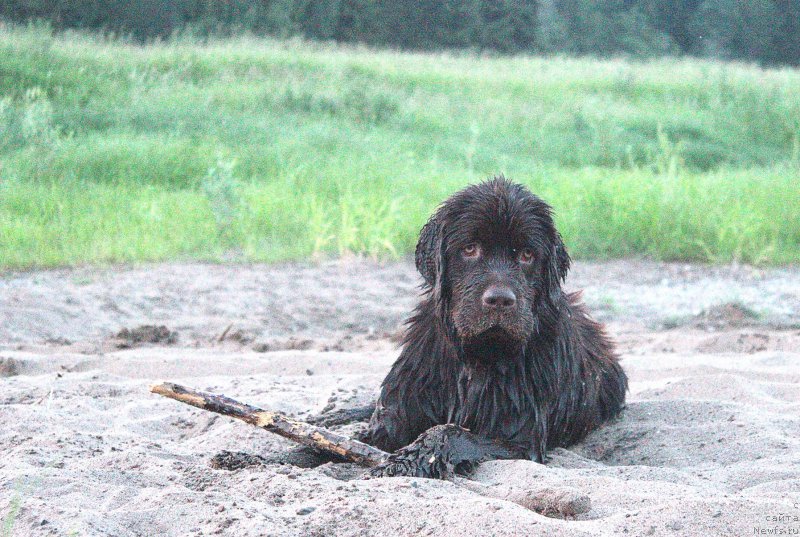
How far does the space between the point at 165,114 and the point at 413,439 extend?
434 inches

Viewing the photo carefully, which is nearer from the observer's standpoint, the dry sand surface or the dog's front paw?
the dry sand surface

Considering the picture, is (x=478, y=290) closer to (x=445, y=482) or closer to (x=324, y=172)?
(x=445, y=482)

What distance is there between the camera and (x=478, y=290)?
398 centimetres

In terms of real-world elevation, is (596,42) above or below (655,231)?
above

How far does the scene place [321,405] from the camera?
5.25m

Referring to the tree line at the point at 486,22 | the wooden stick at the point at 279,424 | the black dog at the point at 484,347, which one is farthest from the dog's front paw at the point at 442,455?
the tree line at the point at 486,22

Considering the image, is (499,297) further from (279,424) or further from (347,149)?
(347,149)

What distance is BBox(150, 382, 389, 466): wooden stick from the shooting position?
4059 millimetres

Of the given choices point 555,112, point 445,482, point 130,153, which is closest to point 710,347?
point 445,482

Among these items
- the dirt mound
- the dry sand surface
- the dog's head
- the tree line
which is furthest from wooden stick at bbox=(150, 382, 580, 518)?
the tree line

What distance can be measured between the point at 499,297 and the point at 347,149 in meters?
10.6

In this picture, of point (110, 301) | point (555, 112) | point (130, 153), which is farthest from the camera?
point (555, 112)

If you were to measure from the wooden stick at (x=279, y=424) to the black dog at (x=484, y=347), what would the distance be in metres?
0.18

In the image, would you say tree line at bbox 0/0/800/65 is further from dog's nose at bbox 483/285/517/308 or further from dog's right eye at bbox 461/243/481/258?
dog's nose at bbox 483/285/517/308
